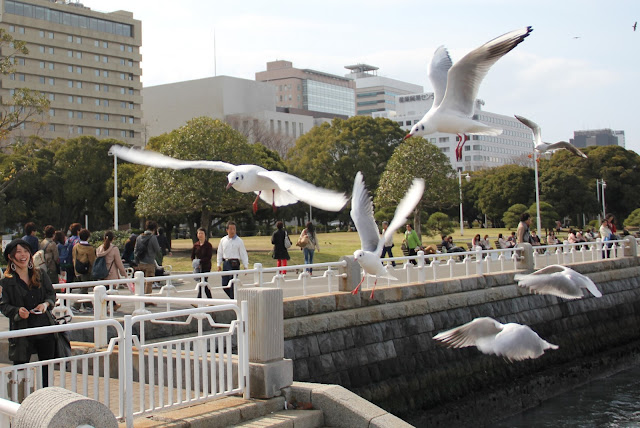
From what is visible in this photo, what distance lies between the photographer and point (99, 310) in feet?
27.5

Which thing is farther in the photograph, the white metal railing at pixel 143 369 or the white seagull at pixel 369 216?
the white seagull at pixel 369 216

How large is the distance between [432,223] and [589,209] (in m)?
21.9

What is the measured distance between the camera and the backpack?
11.7 m

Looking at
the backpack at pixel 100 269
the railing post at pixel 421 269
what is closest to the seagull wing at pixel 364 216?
the backpack at pixel 100 269

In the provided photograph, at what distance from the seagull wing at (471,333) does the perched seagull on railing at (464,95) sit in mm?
1740

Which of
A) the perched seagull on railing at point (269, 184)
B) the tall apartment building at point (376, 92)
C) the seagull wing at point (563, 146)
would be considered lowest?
the perched seagull on railing at point (269, 184)

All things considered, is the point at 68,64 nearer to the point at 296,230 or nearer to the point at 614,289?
the point at 296,230

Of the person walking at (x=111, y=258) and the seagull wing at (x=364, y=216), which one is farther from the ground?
the seagull wing at (x=364, y=216)

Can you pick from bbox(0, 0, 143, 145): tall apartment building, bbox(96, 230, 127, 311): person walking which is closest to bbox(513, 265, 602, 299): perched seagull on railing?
bbox(96, 230, 127, 311): person walking

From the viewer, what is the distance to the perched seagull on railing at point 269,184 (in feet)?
24.8

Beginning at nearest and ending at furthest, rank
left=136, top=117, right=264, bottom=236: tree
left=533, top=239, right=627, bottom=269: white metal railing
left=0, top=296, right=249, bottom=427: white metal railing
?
1. left=0, top=296, right=249, bottom=427: white metal railing
2. left=533, top=239, right=627, bottom=269: white metal railing
3. left=136, top=117, right=264, bottom=236: tree

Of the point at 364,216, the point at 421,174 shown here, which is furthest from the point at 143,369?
the point at 421,174

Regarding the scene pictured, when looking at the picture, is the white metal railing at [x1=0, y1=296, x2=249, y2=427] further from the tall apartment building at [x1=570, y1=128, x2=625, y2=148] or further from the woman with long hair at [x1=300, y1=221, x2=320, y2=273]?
the tall apartment building at [x1=570, y1=128, x2=625, y2=148]

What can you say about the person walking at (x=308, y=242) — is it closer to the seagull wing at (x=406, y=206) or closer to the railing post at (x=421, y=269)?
the railing post at (x=421, y=269)
